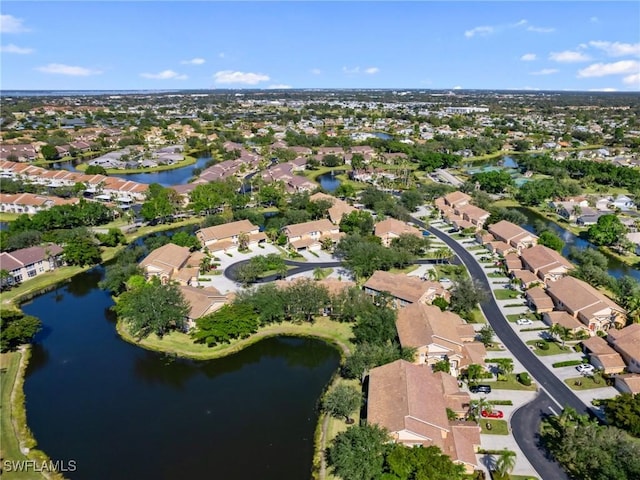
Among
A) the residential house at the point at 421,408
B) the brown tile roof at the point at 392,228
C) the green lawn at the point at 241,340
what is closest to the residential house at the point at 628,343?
the residential house at the point at 421,408

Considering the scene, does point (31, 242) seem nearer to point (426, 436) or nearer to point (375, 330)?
point (375, 330)

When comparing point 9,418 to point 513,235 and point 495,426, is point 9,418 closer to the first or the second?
point 495,426

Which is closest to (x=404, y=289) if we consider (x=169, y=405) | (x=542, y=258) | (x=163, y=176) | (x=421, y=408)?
(x=421, y=408)

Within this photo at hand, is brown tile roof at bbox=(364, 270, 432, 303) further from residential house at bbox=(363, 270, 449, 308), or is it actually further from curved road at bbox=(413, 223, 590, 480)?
curved road at bbox=(413, 223, 590, 480)

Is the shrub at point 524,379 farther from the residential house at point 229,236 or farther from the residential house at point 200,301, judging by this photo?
the residential house at point 229,236

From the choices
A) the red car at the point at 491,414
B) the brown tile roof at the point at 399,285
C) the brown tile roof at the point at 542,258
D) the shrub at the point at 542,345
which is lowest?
the shrub at the point at 542,345

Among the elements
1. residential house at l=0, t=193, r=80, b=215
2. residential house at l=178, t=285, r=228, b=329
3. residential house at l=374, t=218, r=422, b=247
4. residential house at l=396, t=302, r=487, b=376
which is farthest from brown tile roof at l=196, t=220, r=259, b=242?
residential house at l=0, t=193, r=80, b=215

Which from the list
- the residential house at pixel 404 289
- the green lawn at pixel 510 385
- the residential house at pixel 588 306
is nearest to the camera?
the green lawn at pixel 510 385
